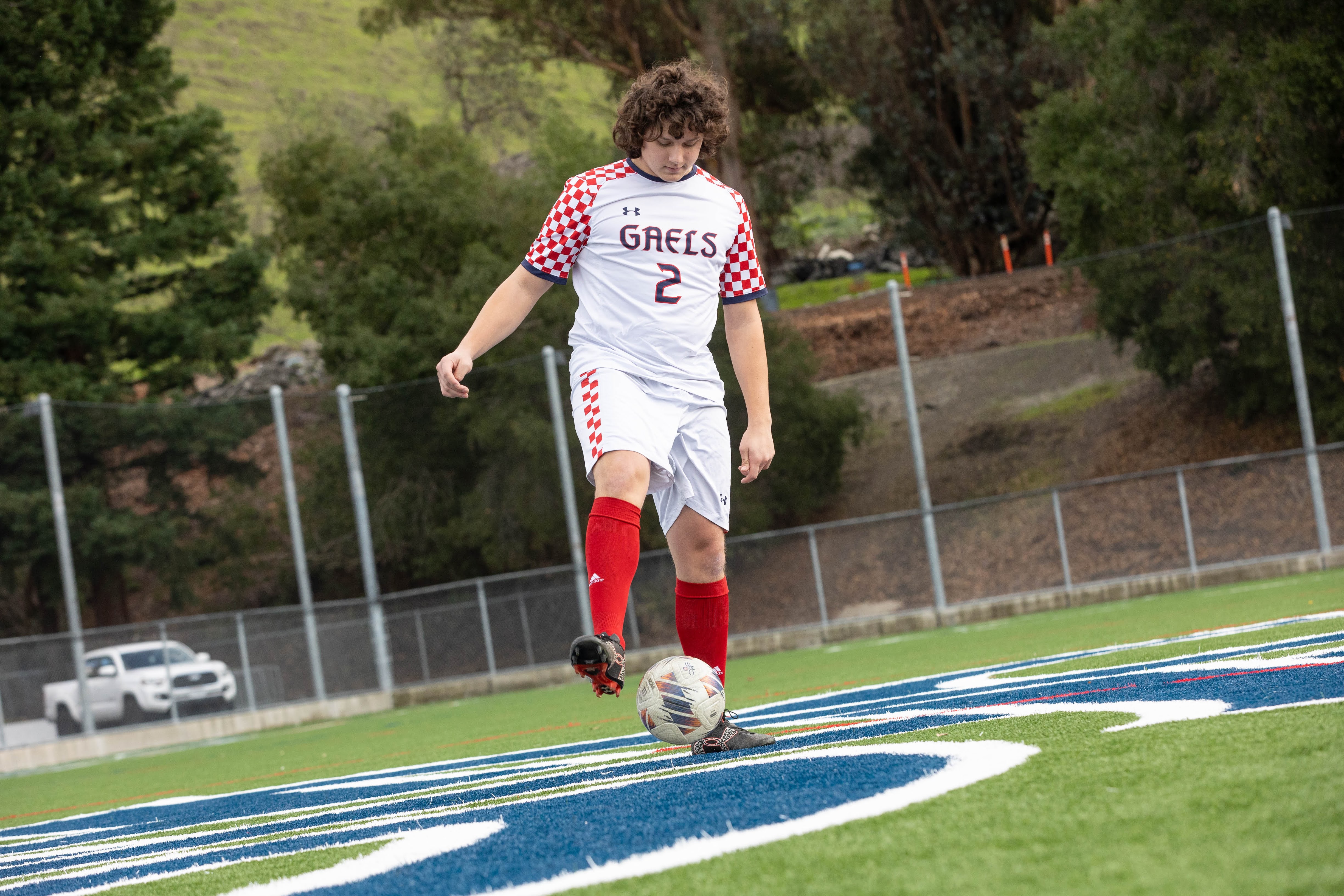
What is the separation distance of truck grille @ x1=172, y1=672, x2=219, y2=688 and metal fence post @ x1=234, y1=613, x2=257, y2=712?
33cm

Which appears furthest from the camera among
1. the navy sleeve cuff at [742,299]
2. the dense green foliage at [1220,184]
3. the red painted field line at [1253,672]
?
the dense green foliage at [1220,184]

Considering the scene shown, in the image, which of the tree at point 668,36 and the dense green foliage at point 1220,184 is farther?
the tree at point 668,36

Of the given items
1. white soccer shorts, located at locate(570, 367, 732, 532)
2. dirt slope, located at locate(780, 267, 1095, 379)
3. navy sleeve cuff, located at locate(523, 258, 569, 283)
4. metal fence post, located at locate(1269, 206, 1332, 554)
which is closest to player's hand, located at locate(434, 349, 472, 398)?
white soccer shorts, located at locate(570, 367, 732, 532)

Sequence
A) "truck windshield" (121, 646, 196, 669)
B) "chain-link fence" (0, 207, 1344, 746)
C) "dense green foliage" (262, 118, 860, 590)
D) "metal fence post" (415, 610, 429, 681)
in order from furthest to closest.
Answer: "dense green foliage" (262, 118, 860, 590), "metal fence post" (415, 610, 429, 681), "chain-link fence" (0, 207, 1344, 746), "truck windshield" (121, 646, 196, 669)

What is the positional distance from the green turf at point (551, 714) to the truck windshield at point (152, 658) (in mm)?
1231

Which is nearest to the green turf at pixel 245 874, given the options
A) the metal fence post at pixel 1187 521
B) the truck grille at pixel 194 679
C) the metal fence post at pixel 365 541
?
the truck grille at pixel 194 679

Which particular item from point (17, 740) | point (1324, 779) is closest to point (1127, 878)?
point (1324, 779)

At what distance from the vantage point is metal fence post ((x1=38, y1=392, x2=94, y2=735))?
14.4 meters

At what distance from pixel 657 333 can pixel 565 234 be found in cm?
43

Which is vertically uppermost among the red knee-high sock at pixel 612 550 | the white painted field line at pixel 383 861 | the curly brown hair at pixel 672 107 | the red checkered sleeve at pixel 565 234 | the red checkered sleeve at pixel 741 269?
the curly brown hair at pixel 672 107

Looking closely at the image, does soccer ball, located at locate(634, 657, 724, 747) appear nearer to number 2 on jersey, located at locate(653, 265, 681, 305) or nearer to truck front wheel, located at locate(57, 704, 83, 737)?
number 2 on jersey, located at locate(653, 265, 681, 305)

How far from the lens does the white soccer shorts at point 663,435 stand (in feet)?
12.8

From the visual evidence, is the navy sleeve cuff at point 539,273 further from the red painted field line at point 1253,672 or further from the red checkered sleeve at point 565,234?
the red painted field line at point 1253,672

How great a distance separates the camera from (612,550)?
3.78m
